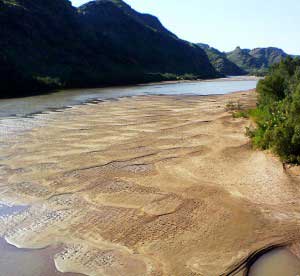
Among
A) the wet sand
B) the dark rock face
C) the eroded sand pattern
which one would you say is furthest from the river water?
the wet sand

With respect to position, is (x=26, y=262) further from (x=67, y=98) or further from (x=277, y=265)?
(x=67, y=98)

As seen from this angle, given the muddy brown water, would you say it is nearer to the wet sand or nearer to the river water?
the wet sand

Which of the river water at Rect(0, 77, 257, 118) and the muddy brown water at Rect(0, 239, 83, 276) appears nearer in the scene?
the muddy brown water at Rect(0, 239, 83, 276)

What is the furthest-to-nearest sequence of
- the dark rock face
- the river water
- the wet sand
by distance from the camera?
the dark rock face, the river water, the wet sand

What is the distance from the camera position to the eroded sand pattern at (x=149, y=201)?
8.66m

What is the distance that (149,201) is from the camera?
454 inches

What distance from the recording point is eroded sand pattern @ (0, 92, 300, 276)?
866 centimetres

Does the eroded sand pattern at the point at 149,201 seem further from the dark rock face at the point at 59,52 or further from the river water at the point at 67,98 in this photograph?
the dark rock face at the point at 59,52

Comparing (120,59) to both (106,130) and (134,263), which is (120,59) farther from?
(134,263)

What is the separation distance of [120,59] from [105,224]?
92.5 meters

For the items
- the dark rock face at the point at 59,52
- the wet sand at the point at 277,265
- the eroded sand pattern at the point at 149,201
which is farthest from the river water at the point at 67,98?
the wet sand at the point at 277,265

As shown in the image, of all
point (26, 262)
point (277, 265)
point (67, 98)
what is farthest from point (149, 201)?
point (67, 98)

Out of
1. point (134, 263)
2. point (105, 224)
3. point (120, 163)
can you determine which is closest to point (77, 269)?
point (134, 263)

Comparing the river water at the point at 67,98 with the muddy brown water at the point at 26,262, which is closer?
the muddy brown water at the point at 26,262
